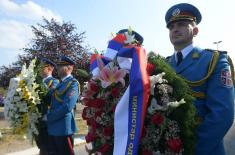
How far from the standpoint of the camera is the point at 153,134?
8.14 feet

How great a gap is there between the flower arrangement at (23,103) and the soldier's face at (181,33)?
116 inches

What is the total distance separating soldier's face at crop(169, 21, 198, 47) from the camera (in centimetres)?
302

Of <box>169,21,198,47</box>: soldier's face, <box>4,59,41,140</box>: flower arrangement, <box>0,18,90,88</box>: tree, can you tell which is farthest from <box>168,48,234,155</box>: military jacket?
<box>0,18,90,88</box>: tree

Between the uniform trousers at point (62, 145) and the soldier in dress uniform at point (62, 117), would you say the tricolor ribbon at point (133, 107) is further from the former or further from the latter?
the uniform trousers at point (62, 145)

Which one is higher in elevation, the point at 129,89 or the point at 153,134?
the point at 129,89

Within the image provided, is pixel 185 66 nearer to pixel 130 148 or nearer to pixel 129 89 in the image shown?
pixel 129 89

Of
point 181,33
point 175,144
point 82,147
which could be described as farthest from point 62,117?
point 82,147

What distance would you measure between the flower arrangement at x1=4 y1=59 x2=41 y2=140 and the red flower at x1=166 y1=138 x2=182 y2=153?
11.0ft

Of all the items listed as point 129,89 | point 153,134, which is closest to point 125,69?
point 129,89

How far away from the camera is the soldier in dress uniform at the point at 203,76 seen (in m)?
2.67

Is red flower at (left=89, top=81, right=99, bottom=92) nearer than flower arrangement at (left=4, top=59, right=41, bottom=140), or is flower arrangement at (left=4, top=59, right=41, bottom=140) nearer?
red flower at (left=89, top=81, right=99, bottom=92)

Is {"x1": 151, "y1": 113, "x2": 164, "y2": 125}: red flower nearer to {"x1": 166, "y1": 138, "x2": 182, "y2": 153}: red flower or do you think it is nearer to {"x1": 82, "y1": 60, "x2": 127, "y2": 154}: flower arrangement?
{"x1": 166, "y1": 138, "x2": 182, "y2": 153}: red flower

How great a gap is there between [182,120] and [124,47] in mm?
683

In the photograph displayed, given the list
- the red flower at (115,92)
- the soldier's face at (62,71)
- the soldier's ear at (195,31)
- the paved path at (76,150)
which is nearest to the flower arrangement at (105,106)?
the red flower at (115,92)
